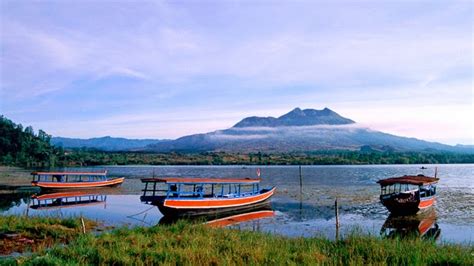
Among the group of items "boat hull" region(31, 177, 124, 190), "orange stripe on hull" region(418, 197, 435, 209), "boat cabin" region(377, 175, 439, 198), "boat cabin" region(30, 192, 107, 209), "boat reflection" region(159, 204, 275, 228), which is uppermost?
"boat cabin" region(377, 175, 439, 198)

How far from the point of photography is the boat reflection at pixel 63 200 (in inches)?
1331

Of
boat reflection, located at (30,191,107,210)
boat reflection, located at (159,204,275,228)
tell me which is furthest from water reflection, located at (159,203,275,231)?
boat reflection, located at (30,191,107,210)

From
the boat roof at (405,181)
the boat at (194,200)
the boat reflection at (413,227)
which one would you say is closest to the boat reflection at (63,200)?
the boat at (194,200)

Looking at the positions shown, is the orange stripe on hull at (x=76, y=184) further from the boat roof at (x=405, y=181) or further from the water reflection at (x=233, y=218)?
the boat roof at (x=405, y=181)

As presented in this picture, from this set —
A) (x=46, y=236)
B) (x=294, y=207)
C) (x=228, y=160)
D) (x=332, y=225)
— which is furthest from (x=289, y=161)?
(x=46, y=236)

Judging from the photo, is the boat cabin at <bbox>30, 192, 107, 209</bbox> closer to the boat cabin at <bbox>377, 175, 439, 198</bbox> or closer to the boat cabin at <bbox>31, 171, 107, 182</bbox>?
the boat cabin at <bbox>31, 171, 107, 182</bbox>

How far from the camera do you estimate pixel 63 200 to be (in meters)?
37.8

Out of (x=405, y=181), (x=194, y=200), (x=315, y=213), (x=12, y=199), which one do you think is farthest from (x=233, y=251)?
(x=12, y=199)

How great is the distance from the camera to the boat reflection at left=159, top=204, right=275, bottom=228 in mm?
25719

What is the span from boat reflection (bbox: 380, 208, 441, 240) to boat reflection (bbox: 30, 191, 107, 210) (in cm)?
2195

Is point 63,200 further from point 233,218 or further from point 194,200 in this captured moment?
point 233,218

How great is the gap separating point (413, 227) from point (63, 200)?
94.5 ft

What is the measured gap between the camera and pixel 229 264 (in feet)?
36.7

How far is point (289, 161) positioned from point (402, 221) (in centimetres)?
10495
